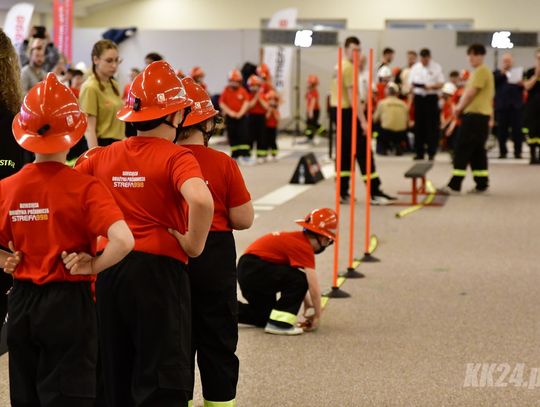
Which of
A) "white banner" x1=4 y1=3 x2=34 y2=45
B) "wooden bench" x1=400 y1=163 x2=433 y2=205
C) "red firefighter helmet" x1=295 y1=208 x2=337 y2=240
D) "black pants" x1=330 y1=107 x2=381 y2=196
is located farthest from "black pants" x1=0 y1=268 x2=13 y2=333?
"white banner" x1=4 y1=3 x2=34 y2=45

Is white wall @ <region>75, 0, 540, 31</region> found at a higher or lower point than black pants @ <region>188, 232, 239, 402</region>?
higher

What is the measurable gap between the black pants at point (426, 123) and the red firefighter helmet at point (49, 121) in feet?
47.9

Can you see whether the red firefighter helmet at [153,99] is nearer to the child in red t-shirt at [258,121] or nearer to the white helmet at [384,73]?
the child in red t-shirt at [258,121]

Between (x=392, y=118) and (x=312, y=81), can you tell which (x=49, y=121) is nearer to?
(x=392, y=118)

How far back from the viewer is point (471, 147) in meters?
12.4

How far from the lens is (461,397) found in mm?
4809

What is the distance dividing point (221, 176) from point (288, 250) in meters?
1.93

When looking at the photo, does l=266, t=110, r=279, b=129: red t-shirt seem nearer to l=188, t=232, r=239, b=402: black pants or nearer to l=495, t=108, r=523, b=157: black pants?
l=495, t=108, r=523, b=157: black pants

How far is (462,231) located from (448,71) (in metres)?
15.4

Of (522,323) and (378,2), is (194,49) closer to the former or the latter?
(378,2)

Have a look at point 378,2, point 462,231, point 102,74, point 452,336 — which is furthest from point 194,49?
point 452,336

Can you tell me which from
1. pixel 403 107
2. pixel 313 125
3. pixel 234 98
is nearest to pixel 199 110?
pixel 234 98

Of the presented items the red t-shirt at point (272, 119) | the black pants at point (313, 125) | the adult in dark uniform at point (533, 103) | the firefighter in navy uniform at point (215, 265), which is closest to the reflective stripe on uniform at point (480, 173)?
the adult in dark uniform at point (533, 103)

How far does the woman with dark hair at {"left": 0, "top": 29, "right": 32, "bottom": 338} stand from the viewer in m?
3.72
